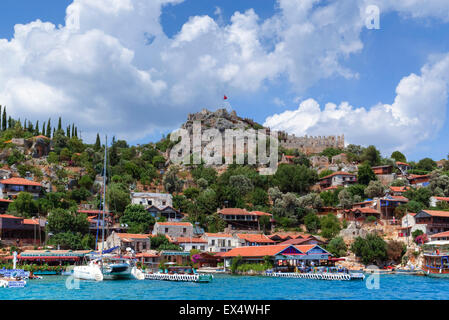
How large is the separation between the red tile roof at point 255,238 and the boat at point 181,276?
18.1 m

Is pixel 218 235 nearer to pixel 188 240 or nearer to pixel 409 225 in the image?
pixel 188 240

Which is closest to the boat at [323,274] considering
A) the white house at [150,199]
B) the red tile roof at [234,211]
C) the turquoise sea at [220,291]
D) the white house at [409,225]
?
the turquoise sea at [220,291]

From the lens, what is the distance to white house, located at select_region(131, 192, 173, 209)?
2923 inches

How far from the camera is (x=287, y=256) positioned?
50.1 metres

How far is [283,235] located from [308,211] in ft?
33.9

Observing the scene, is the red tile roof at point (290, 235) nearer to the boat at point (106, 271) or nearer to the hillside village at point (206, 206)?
the hillside village at point (206, 206)

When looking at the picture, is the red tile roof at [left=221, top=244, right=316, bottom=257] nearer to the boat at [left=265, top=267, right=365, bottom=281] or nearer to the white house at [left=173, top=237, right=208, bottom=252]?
the boat at [left=265, top=267, right=365, bottom=281]


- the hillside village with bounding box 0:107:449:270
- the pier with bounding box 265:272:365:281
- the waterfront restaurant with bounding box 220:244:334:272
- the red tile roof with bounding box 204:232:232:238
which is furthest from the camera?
the red tile roof with bounding box 204:232:232:238

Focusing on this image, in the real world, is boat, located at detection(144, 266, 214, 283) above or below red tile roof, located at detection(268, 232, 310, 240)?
below

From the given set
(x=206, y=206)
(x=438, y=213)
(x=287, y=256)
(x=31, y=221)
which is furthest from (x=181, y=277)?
(x=438, y=213)

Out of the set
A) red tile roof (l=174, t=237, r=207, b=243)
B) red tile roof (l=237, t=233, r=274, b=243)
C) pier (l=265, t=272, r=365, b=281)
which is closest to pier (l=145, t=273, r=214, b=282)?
pier (l=265, t=272, r=365, b=281)

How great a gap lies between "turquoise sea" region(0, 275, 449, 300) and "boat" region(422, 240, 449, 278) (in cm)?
979

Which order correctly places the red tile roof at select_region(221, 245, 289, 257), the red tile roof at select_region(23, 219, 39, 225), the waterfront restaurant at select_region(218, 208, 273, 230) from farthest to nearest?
1. the waterfront restaurant at select_region(218, 208, 273, 230)
2. the red tile roof at select_region(23, 219, 39, 225)
3. the red tile roof at select_region(221, 245, 289, 257)
